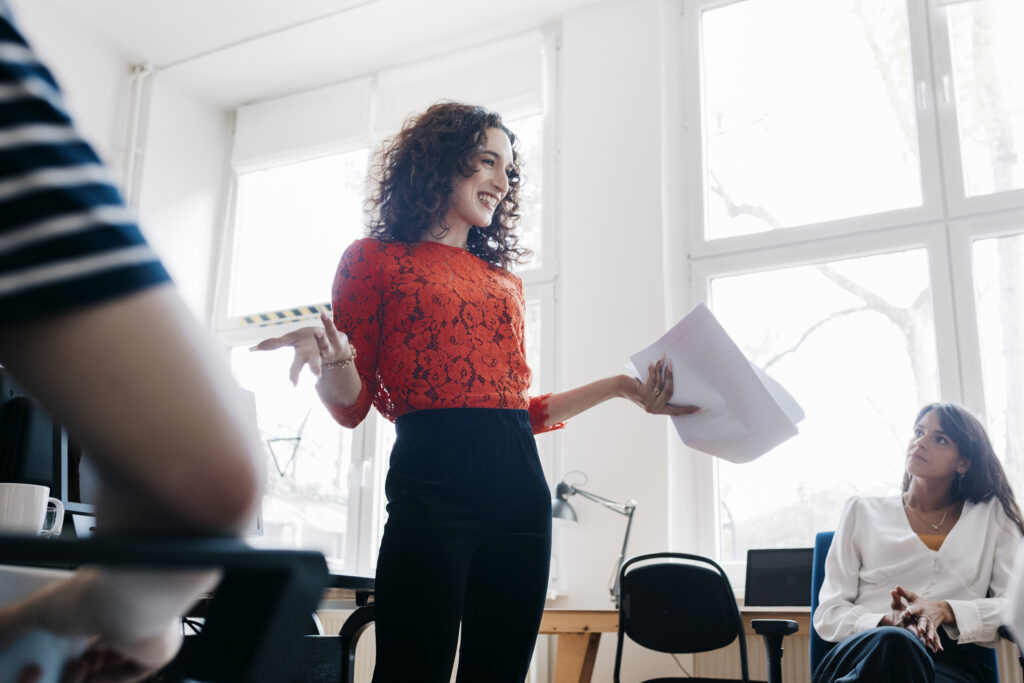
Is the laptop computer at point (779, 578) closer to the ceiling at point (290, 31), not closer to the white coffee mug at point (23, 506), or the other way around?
the white coffee mug at point (23, 506)

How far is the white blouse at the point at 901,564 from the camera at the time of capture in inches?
98.7

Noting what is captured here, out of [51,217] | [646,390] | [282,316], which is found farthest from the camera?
[282,316]

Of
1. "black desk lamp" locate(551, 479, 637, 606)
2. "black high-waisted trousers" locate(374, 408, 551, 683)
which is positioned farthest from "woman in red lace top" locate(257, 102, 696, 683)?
"black desk lamp" locate(551, 479, 637, 606)

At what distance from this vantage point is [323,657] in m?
1.68

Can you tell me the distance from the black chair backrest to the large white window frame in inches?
42.4

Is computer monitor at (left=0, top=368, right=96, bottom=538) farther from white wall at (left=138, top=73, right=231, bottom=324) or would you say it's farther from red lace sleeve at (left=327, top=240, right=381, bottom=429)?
white wall at (left=138, top=73, right=231, bottom=324)

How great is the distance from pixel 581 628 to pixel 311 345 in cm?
233

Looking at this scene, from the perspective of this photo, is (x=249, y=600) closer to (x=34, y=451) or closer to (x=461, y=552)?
(x=461, y=552)

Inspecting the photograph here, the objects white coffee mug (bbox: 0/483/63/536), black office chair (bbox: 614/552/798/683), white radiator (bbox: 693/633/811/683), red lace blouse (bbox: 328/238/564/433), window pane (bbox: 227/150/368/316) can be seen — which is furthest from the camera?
window pane (bbox: 227/150/368/316)

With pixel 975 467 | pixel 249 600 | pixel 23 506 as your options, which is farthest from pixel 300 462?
pixel 249 600

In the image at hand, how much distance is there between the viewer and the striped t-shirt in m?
0.32

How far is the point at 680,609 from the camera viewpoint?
2850mm

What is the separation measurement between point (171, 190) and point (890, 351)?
13.5 feet

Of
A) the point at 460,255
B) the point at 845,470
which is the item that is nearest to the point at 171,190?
the point at 845,470
